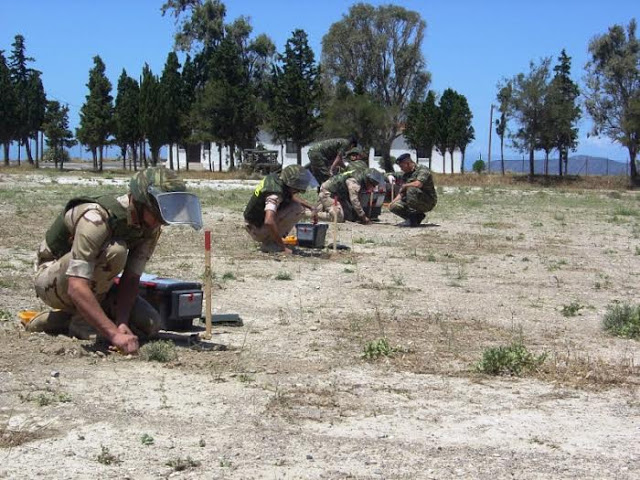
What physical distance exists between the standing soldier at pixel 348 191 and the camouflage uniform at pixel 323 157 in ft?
5.47

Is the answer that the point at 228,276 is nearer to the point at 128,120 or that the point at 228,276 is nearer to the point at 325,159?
the point at 325,159

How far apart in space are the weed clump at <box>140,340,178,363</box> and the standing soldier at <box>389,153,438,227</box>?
1363 cm

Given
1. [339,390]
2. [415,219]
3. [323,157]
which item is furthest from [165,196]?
[323,157]

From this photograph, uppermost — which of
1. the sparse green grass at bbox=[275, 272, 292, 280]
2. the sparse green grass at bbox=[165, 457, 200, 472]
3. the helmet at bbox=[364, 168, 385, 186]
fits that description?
the helmet at bbox=[364, 168, 385, 186]

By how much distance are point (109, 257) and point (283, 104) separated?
188ft

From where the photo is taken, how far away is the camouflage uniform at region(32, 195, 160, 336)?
21.6 feet

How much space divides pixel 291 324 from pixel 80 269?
2518 millimetres

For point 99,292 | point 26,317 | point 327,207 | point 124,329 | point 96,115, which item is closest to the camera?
point 124,329

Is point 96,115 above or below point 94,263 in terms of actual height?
above

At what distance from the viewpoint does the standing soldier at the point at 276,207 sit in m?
13.3

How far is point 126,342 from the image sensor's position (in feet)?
21.9

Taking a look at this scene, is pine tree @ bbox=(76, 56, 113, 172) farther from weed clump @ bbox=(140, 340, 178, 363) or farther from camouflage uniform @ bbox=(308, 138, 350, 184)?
weed clump @ bbox=(140, 340, 178, 363)

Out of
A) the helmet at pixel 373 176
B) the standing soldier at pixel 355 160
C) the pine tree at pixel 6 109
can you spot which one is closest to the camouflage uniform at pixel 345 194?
the helmet at pixel 373 176

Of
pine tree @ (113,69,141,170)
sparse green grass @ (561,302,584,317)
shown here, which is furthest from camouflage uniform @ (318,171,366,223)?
pine tree @ (113,69,141,170)
